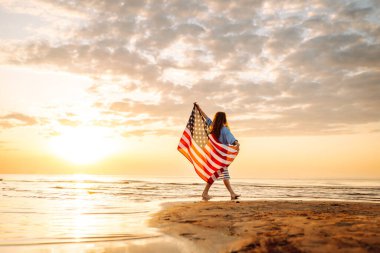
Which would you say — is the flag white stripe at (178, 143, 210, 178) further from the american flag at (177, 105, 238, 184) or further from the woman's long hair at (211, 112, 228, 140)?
the woman's long hair at (211, 112, 228, 140)

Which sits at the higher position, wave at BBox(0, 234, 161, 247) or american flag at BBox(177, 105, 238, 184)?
american flag at BBox(177, 105, 238, 184)

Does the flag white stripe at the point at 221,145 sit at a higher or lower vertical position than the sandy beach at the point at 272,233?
higher

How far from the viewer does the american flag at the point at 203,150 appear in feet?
35.0

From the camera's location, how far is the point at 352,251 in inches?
125

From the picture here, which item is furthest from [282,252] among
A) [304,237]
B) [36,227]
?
[36,227]

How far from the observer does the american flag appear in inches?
420

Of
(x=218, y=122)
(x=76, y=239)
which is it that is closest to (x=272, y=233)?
(x=76, y=239)

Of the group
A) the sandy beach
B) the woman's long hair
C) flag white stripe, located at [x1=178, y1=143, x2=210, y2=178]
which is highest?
the woman's long hair

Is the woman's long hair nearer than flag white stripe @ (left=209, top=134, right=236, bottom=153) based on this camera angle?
No

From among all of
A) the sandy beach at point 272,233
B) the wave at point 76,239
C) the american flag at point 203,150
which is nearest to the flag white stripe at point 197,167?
the american flag at point 203,150

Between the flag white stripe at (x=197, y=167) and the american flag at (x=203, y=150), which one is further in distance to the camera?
the flag white stripe at (x=197, y=167)

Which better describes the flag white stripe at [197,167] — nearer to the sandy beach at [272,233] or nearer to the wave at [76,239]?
the sandy beach at [272,233]

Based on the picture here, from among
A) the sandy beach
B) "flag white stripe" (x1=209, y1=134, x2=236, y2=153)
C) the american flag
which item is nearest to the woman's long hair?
"flag white stripe" (x1=209, y1=134, x2=236, y2=153)

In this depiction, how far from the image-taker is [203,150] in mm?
11172
